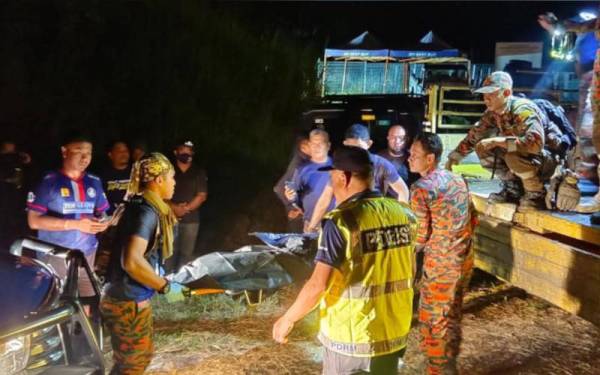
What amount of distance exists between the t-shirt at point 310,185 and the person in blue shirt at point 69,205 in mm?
2444

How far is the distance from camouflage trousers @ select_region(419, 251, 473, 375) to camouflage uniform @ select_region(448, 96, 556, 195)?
4.65 feet

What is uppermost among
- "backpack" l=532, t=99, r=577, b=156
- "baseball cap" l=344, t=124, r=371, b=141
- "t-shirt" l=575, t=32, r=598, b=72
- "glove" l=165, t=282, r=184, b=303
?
"t-shirt" l=575, t=32, r=598, b=72

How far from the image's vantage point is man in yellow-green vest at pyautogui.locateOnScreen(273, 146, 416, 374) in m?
2.97

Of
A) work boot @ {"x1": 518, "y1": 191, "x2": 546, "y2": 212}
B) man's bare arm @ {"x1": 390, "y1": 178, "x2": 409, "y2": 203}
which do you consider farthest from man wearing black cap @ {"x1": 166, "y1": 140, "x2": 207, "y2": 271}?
work boot @ {"x1": 518, "y1": 191, "x2": 546, "y2": 212}

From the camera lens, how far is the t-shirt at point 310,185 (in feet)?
21.7

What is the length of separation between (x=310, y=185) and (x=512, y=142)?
91.6 inches

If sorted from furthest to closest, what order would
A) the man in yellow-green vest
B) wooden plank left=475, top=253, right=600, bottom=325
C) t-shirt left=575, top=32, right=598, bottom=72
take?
1. t-shirt left=575, top=32, right=598, bottom=72
2. wooden plank left=475, top=253, right=600, bottom=325
3. the man in yellow-green vest

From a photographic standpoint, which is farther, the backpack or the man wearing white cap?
the backpack

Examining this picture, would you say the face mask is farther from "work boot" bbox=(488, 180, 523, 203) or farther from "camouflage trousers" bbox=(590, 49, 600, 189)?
"camouflage trousers" bbox=(590, 49, 600, 189)

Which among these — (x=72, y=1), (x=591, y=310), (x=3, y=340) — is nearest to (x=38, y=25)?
(x=72, y=1)

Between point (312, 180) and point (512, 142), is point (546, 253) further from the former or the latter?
point (312, 180)

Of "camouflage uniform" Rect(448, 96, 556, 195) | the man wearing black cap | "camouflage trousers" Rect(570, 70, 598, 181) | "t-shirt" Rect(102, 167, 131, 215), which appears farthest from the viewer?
the man wearing black cap

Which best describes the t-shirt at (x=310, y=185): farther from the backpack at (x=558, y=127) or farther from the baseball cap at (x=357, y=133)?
the backpack at (x=558, y=127)

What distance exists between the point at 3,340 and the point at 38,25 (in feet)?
33.3
